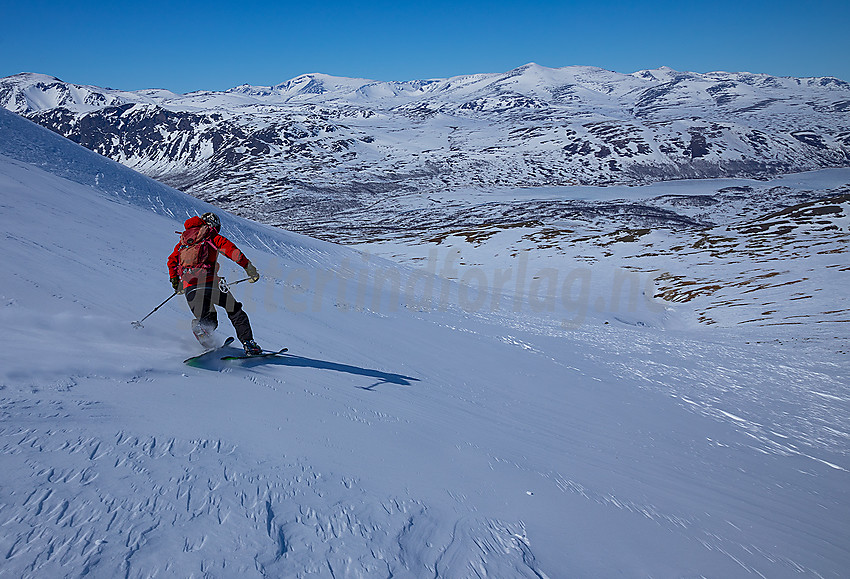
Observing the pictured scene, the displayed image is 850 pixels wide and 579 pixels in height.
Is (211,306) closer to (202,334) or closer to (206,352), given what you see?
(202,334)


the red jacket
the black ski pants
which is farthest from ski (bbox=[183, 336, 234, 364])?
the red jacket

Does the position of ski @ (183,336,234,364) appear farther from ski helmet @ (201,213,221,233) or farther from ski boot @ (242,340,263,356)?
ski helmet @ (201,213,221,233)

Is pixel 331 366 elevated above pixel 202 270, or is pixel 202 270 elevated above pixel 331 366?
pixel 202 270

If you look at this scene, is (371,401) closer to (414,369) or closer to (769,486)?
(414,369)

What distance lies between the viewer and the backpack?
625 centimetres

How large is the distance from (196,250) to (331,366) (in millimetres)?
2898

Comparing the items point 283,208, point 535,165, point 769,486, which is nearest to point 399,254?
point 769,486

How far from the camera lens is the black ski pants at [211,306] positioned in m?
6.28

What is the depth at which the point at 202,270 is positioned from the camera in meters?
6.25

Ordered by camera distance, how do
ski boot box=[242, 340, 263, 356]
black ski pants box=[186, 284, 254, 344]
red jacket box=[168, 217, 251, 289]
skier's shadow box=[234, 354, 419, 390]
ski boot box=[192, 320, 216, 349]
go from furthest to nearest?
skier's shadow box=[234, 354, 419, 390]
ski boot box=[242, 340, 263, 356]
ski boot box=[192, 320, 216, 349]
black ski pants box=[186, 284, 254, 344]
red jacket box=[168, 217, 251, 289]

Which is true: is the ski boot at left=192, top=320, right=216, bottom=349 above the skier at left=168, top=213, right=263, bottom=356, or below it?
below

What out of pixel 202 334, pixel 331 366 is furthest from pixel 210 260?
pixel 331 366

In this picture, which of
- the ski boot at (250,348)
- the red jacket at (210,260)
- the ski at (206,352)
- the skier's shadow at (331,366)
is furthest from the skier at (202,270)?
the skier's shadow at (331,366)

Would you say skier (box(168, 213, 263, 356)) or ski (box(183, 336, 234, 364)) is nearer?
ski (box(183, 336, 234, 364))
